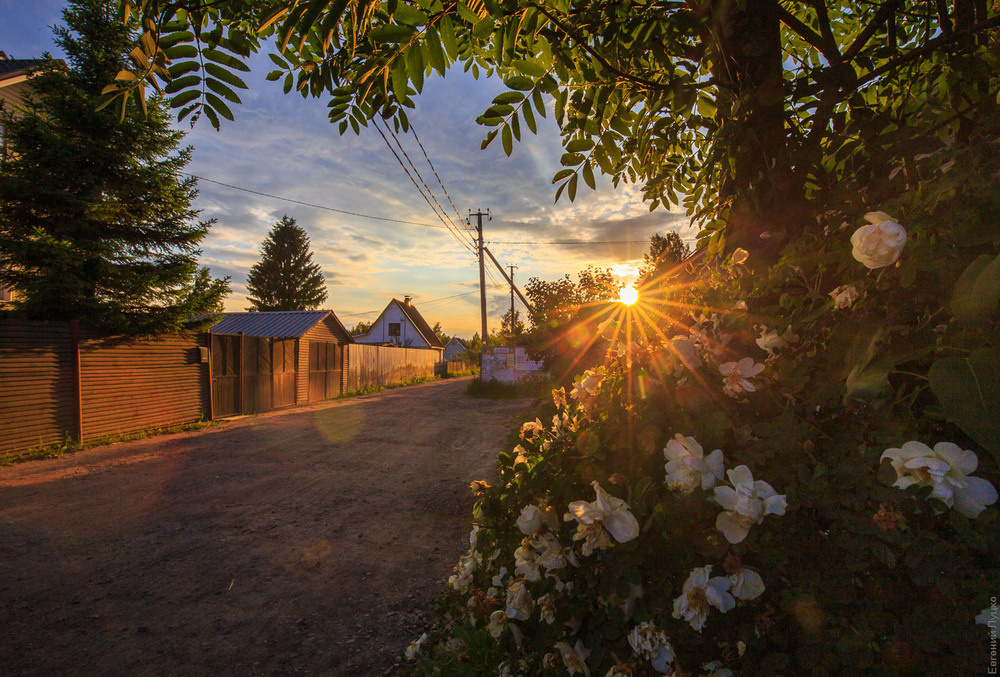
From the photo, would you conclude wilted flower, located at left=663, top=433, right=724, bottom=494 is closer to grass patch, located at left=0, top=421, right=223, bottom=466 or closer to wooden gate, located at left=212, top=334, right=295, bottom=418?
grass patch, located at left=0, top=421, right=223, bottom=466

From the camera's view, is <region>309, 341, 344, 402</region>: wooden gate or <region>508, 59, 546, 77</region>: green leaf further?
<region>309, 341, 344, 402</region>: wooden gate

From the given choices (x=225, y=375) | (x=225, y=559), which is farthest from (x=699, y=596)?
(x=225, y=375)

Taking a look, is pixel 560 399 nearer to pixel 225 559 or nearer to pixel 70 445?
pixel 225 559

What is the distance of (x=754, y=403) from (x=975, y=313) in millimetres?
496

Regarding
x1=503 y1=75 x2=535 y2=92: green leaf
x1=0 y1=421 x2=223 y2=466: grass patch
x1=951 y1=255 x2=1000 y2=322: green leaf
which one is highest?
x1=503 y1=75 x2=535 y2=92: green leaf

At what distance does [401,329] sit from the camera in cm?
4956

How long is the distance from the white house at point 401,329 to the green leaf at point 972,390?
48.7 metres

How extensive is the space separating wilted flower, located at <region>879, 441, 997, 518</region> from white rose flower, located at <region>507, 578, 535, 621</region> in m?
0.89

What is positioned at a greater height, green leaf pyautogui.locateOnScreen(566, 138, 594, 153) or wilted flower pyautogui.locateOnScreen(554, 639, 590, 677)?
green leaf pyautogui.locateOnScreen(566, 138, 594, 153)

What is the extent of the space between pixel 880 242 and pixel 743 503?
609mm

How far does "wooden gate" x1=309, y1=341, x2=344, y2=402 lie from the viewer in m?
19.3

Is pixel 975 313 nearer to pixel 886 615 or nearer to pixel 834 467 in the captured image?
pixel 834 467

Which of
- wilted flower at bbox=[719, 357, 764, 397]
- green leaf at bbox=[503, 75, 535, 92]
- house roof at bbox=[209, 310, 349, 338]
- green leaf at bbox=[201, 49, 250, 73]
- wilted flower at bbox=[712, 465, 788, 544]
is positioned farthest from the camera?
house roof at bbox=[209, 310, 349, 338]

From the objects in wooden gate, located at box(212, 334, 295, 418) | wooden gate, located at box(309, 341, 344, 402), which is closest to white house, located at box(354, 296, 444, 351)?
wooden gate, located at box(309, 341, 344, 402)
